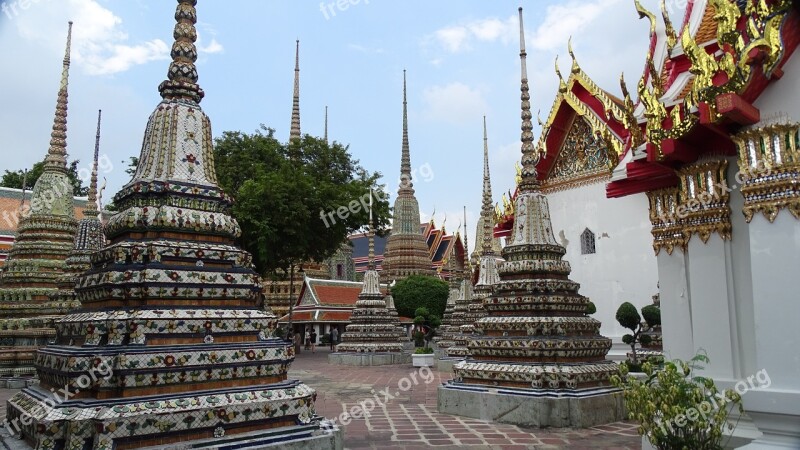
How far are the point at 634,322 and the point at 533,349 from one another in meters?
3.80

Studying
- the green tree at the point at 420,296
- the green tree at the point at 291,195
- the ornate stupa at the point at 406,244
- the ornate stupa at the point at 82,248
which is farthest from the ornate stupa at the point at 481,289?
the ornate stupa at the point at 406,244

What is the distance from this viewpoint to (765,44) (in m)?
4.15

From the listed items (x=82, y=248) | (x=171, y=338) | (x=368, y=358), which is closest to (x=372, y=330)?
(x=368, y=358)

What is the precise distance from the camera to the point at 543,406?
7883 millimetres

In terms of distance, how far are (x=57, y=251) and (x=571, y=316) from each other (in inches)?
523

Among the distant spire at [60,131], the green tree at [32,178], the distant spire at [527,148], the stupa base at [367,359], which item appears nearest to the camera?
the distant spire at [527,148]

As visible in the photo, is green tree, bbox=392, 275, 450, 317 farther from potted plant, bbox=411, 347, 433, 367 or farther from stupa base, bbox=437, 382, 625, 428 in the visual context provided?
stupa base, bbox=437, 382, 625, 428

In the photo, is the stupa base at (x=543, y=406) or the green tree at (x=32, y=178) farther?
the green tree at (x=32, y=178)

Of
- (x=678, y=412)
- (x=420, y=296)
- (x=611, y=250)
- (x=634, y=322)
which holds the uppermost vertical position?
(x=611, y=250)

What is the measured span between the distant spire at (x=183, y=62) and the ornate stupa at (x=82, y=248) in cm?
878

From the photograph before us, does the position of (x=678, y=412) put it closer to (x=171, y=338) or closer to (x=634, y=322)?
(x=171, y=338)

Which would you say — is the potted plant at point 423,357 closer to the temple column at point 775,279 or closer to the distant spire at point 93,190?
the distant spire at point 93,190

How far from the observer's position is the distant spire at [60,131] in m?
15.5

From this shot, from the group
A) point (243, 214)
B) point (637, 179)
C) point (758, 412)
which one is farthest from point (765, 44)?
point (243, 214)
